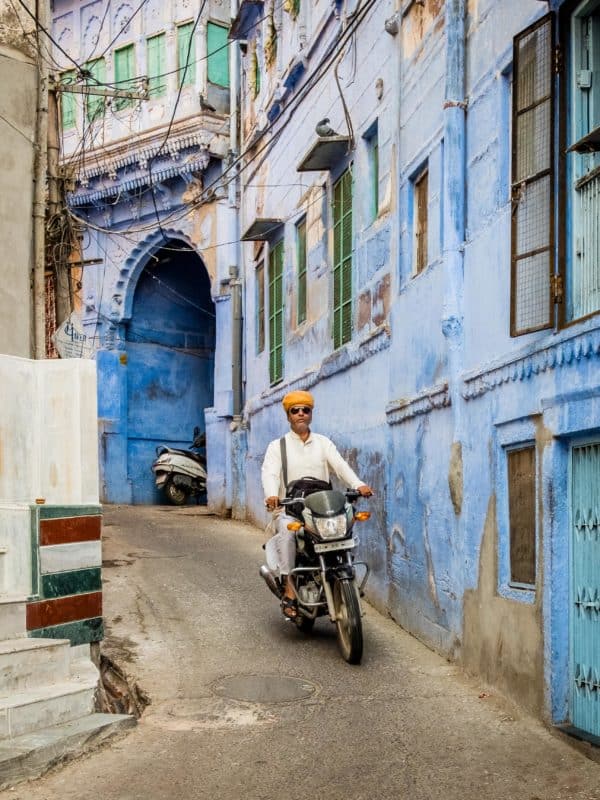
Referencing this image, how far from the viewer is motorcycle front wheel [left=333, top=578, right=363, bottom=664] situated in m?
7.39

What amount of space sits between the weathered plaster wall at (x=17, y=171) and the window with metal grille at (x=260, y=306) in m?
6.94

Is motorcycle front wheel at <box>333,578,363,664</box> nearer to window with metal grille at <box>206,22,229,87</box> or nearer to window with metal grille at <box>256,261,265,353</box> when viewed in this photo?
window with metal grille at <box>256,261,265,353</box>

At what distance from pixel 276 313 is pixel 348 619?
28.1ft

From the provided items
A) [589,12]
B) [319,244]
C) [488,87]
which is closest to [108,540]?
[319,244]

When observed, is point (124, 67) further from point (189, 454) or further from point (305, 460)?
point (305, 460)

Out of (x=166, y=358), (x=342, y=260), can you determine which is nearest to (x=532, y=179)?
(x=342, y=260)

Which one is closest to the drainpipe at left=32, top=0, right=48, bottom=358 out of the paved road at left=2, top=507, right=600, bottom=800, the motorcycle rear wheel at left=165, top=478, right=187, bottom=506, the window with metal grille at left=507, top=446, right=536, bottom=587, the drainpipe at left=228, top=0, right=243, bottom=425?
the paved road at left=2, top=507, right=600, bottom=800

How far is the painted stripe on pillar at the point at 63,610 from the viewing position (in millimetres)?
6883

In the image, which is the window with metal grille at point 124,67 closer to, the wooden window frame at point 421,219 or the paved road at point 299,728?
the wooden window frame at point 421,219

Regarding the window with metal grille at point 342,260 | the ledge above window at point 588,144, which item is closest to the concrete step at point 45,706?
the ledge above window at point 588,144

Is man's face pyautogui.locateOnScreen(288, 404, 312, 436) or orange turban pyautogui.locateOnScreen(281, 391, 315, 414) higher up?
orange turban pyautogui.locateOnScreen(281, 391, 315, 414)

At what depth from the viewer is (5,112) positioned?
386 inches

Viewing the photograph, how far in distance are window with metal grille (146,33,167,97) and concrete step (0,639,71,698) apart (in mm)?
15048

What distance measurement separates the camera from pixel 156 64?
20094mm
